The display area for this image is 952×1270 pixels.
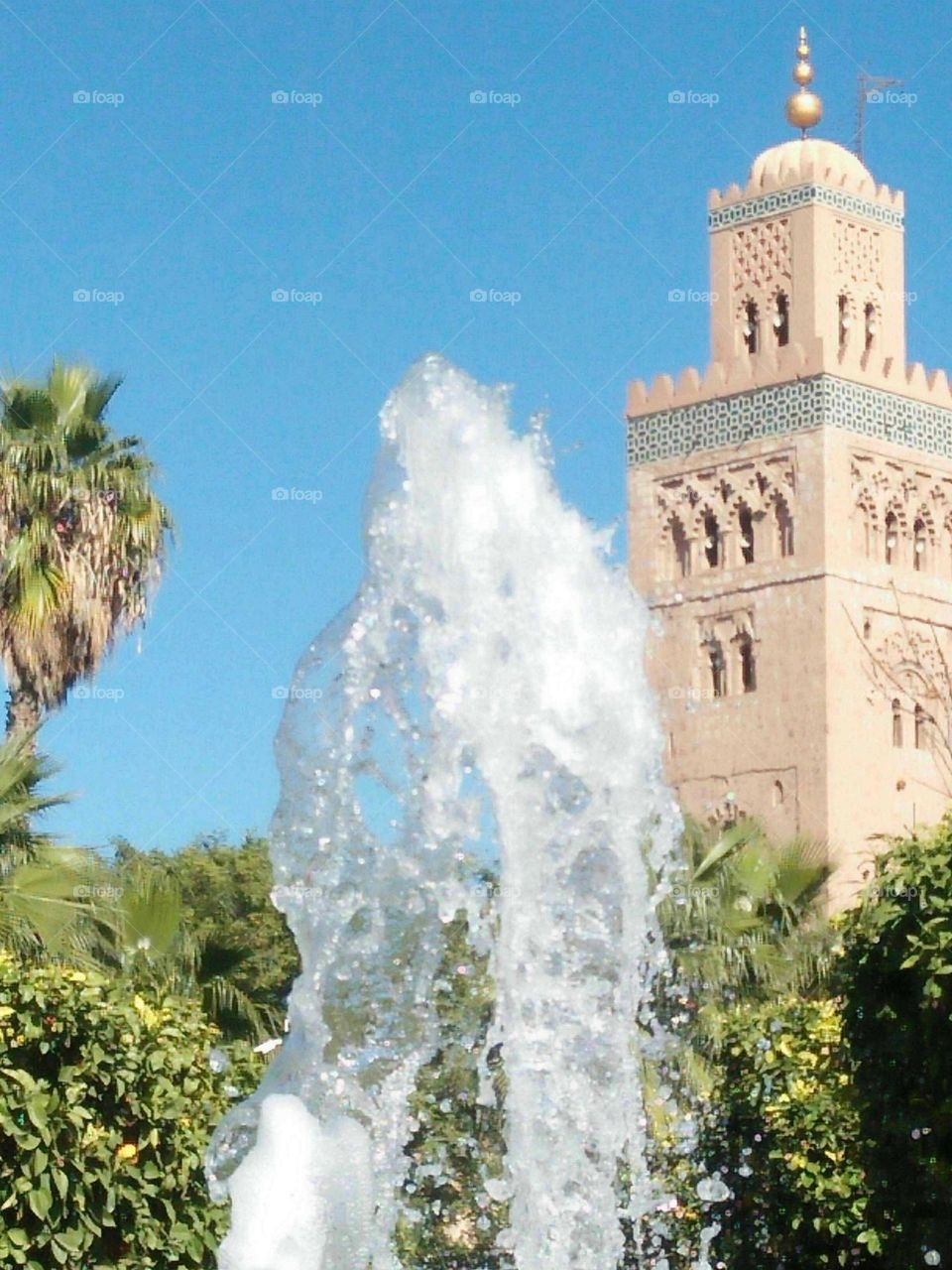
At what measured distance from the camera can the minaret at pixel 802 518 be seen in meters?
33.7

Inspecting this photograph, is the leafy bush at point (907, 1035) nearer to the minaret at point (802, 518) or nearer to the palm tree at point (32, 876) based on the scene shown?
the palm tree at point (32, 876)

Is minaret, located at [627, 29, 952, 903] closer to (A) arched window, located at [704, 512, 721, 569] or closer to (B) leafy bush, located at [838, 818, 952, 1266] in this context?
(A) arched window, located at [704, 512, 721, 569]

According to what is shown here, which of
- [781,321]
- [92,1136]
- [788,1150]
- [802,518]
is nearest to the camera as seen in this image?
[92,1136]

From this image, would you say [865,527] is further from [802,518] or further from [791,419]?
[791,419]

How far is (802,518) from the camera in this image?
33875 millimetres

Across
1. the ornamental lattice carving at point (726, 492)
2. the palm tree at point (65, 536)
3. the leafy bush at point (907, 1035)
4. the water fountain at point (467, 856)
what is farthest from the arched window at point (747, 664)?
the water fountain at point (467, 856)

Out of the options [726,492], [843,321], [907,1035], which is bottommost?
[907,1035]

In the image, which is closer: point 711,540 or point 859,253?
point 859,253

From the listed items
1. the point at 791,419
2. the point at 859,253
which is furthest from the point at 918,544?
the point at 859,253

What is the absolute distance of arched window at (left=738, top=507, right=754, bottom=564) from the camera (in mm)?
34562

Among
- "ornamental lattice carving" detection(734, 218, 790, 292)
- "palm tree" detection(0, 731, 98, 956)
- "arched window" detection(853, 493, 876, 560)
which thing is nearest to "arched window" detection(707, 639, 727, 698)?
"arched window" detection(853, 493, 876, 560)

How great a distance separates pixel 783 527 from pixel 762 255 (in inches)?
121

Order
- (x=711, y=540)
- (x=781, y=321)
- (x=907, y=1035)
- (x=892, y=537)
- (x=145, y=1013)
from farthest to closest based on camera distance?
(x=711, y=540) → (x=892, y=537) → (x=781, y=321) → (x=145, y=1013) → (x=907, y=1035)

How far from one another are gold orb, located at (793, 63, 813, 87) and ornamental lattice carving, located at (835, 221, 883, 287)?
5.62 ft
